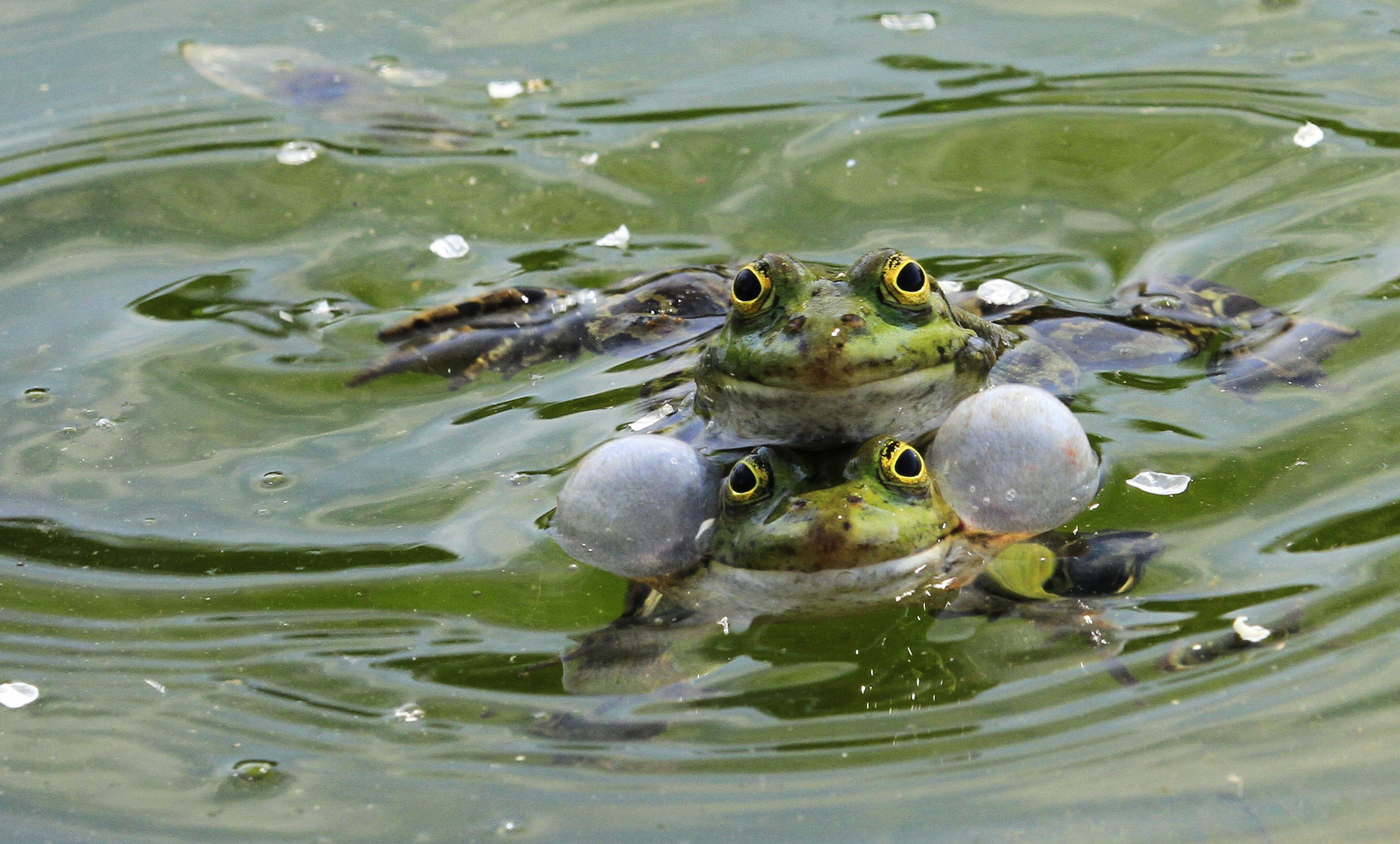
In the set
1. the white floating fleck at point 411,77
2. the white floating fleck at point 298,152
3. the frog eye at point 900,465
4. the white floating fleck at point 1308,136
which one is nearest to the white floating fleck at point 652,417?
the frog eye at point 900,465

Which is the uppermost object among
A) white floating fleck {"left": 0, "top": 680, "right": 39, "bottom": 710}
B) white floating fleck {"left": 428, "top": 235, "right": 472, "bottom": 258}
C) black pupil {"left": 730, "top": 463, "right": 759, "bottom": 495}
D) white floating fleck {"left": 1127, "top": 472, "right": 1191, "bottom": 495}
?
black pupil {"left": 730, "top": 463, "right": 759, "bottom": 495}

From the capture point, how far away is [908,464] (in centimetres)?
303

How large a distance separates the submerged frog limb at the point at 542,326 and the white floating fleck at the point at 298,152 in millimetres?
1526

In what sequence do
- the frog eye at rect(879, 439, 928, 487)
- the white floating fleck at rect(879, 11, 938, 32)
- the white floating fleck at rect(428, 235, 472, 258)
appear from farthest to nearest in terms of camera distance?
the white floating fleck at rect(879, 11, 938, 32) < the white floating fleck at rect(428, 235, 472, 258) < the frog eye at rect(879, 439, 928, 487)

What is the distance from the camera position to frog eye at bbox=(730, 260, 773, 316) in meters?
3.36

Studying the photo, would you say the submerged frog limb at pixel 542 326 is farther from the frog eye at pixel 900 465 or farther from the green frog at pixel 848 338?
the frog eye at pixel 900 465

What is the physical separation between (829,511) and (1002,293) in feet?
7.00

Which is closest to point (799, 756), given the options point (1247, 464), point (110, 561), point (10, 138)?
point (1247, 464)

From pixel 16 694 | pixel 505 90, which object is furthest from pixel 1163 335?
pixel 16 694

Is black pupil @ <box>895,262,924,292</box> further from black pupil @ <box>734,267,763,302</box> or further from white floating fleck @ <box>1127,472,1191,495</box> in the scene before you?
white floating fleck @ <box>1127,472,1191,495</box>

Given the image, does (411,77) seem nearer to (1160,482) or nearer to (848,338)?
(848,338)

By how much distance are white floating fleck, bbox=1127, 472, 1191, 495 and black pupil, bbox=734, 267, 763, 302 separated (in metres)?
1.23

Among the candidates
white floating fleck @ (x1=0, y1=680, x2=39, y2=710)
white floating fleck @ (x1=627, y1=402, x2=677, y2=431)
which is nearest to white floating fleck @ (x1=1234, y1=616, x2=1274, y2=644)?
white floating fleck @ (x1=627, y1=402, x2=677, y2=431)

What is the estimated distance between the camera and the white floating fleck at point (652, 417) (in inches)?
160
